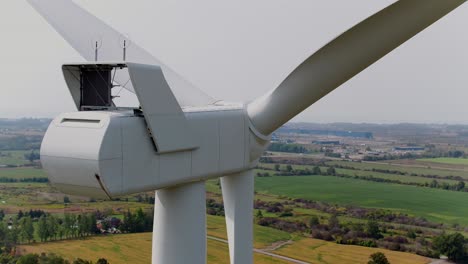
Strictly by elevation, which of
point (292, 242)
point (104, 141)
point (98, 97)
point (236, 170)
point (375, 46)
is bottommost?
point (292, 242)

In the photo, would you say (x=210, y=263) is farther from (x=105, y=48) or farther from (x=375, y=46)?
(x=375, y=46)

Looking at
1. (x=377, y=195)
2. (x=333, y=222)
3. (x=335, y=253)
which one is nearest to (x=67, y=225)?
(x=335, y=253)

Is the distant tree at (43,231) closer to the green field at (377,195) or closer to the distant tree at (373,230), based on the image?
the distant tree at (373,230)

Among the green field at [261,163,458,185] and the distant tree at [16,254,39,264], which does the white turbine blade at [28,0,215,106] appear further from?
the green field at [261,163,458,185]

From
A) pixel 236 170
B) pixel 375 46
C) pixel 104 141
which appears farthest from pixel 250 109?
pixel 104 141

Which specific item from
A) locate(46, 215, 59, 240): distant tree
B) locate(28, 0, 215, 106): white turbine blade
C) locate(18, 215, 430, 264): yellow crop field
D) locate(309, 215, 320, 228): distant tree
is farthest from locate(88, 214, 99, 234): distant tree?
locate(28, 0, 215, 106): white turbine blade

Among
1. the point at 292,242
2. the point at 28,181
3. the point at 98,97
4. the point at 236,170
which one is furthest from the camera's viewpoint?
the point at 28,181
